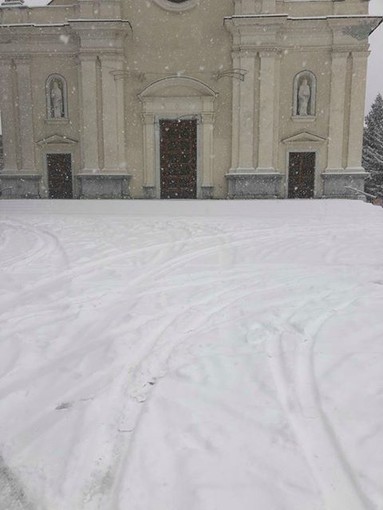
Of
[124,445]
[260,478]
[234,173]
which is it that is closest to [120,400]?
[124,445]

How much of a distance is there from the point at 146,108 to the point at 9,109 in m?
6.14

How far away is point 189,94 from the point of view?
18.5 metres

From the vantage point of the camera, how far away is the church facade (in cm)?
1795

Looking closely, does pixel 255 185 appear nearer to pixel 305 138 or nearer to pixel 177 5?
pixel 305 138

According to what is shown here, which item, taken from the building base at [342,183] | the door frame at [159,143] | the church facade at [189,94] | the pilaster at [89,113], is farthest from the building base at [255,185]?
the pilaster at [89,113]

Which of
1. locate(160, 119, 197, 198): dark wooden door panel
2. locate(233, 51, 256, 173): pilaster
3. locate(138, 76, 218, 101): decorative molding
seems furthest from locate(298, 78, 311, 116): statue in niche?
locate(160, 119, 197, 198): dark wooden door panel

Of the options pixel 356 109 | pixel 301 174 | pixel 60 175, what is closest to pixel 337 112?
pixel 356 109

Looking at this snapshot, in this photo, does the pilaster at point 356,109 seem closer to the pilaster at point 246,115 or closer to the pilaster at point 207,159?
the pilaster at point 246,115

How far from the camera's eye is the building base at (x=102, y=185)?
18.7 meters

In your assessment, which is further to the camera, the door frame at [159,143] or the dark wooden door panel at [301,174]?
the dark wooden door panel at [301,174]

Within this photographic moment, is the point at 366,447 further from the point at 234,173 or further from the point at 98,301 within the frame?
the point at 234,173

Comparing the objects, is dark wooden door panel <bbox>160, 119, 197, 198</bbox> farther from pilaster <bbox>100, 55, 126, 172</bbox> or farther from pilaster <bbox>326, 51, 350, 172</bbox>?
pilaster <bbox>326, 51, 350, 172</bbox>

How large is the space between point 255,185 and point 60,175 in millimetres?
8719

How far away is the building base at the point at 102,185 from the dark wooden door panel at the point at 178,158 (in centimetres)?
184
